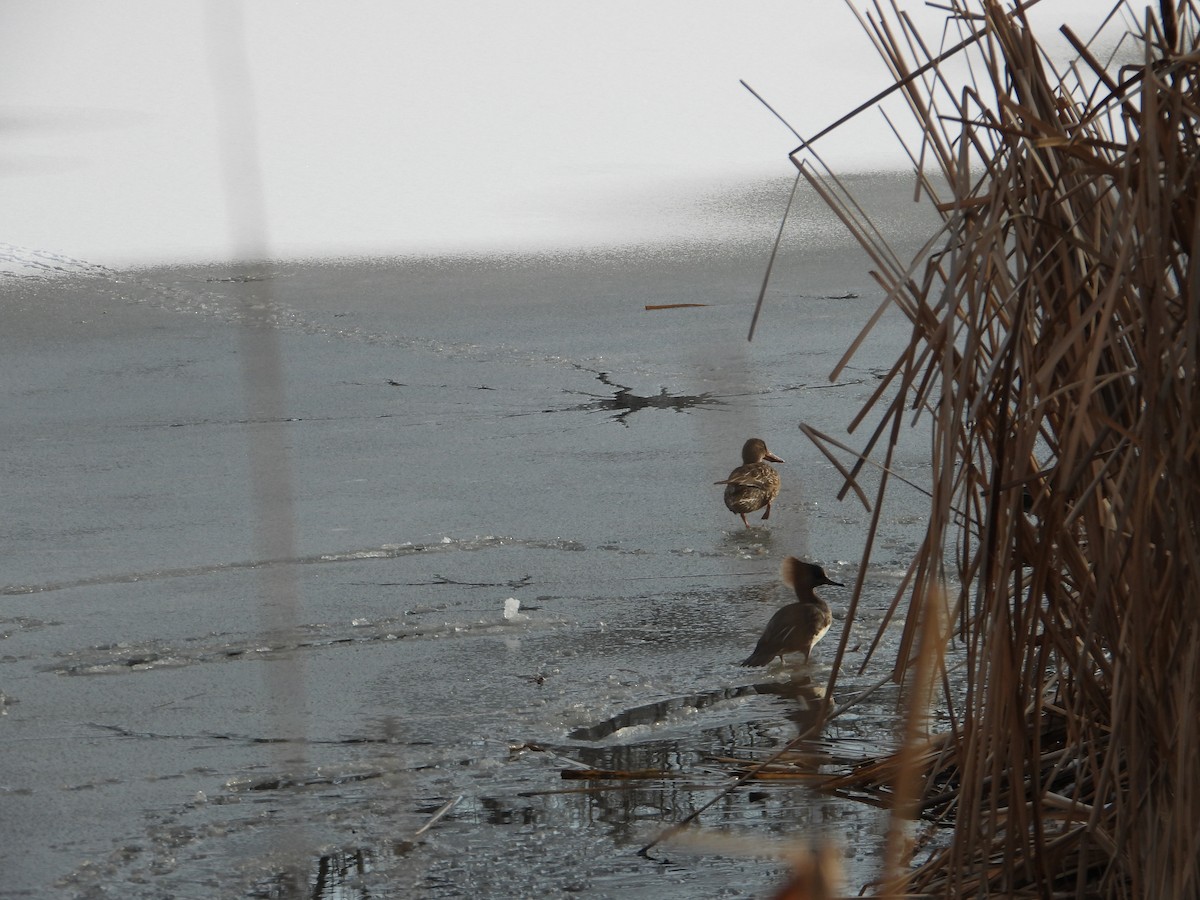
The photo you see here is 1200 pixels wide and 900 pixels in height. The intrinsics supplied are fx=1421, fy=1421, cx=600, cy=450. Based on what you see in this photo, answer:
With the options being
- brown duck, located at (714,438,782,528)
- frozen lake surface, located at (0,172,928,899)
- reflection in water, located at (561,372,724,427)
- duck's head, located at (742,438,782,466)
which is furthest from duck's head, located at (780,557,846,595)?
reflection in water, located at (561,372,724,427)

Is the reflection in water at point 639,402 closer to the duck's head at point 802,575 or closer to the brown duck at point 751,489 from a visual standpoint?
the brown duck at point 751,489

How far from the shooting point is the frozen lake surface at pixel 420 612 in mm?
2828

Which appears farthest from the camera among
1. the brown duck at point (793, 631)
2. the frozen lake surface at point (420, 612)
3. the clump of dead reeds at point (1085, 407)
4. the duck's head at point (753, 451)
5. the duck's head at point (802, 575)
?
the duck's head at point (753, 451)

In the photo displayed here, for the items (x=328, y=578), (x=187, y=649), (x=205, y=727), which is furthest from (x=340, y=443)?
(x=205, y=727)

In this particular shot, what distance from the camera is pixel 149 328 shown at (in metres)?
11.7

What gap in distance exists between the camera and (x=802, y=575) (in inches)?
159

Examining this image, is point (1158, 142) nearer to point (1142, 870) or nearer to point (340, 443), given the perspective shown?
point (1142, 870)

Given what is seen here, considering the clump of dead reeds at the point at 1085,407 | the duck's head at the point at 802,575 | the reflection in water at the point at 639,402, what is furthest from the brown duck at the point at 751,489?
the clump of dead reeds at the point at 1085,407

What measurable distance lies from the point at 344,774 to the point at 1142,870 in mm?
1854

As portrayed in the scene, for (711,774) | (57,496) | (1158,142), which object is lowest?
(711,774)

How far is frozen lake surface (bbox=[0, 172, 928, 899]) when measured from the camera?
9.28 feet

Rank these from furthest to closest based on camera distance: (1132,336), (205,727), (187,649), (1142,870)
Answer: (187,649), (205,727), (1142,870), (1132,336)

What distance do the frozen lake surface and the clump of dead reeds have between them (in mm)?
835

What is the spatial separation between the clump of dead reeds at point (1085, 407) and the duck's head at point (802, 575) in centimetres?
191
